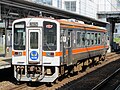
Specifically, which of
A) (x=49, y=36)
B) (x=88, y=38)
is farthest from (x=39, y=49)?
(x=88, y=38)

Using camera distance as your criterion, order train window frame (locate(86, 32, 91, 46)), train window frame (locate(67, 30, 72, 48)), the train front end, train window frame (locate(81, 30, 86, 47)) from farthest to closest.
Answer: train window frame (locate(86, 32, 91, 46)), train window frame (locate(81, 30, 86, 47)), train window frame (locate(67, 30, 72, 48)), the train front end

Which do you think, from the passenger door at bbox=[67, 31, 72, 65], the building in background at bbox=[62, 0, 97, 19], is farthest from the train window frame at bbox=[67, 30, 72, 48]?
the building in background at bbox=[62, 0, 97, 19]

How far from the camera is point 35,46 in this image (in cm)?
1324

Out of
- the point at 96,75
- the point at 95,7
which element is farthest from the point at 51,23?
the point at 95,7

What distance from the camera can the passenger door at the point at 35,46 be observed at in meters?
13.1

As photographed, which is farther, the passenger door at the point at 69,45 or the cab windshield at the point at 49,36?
the passenger door at the point at 69,45

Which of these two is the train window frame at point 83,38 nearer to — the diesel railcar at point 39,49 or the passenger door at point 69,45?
the passenger door at point 69,45

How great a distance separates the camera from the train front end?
13.1 meters

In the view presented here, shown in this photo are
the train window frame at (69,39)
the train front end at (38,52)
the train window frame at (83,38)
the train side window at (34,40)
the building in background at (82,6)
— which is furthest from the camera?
the building in background at (82,6)

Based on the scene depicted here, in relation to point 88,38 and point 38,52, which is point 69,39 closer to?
point 38,52

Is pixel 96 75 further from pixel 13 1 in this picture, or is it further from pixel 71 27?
pixel 13 1

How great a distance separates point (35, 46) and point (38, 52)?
1.02 ft

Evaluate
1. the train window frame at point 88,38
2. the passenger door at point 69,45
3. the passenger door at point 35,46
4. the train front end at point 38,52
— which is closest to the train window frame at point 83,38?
the train window frame at point 88,38

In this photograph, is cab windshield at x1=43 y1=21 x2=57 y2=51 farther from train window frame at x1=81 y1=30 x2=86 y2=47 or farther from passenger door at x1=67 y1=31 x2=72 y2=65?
train window frame at x1=81 y1=30 x2=86 y2=47
